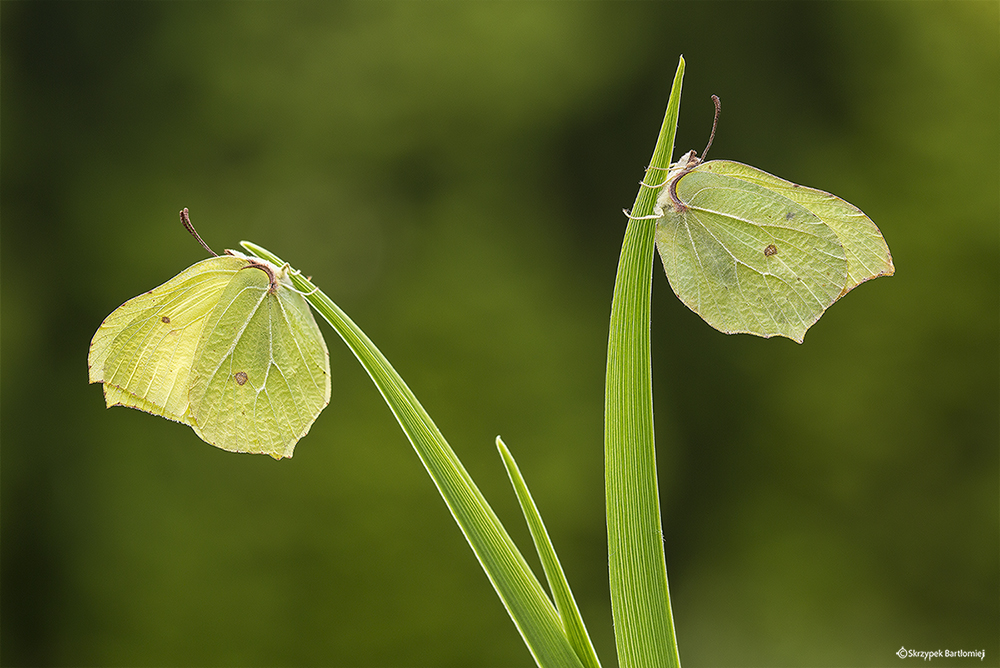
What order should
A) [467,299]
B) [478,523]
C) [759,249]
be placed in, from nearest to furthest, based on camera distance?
[478,523]
[759,249]
[467,299]

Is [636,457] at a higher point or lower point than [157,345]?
lower

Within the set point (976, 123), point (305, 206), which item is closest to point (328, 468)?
point (305, 206)

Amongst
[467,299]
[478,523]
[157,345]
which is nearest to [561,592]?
[478,523]

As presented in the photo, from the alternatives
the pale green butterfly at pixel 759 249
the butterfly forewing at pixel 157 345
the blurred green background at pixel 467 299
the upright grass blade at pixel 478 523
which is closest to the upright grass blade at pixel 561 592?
the upright grass blade at pixel 478 523

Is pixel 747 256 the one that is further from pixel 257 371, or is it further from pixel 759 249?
pixel 257 371

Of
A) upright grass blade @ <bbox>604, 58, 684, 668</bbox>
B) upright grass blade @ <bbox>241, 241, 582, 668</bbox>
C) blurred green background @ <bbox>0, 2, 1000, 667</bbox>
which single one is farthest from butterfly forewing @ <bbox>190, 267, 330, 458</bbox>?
blurred green background @ <bbox>0, 2, 1000, 667</bbox>

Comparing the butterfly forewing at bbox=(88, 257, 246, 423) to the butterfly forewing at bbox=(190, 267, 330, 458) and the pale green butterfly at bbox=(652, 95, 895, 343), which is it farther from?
the pale green butterfly at bbox=(652, 95, 895, 343)

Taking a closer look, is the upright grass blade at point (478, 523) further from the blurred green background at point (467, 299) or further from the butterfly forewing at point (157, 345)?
the blurred green background at point (467, 299)
